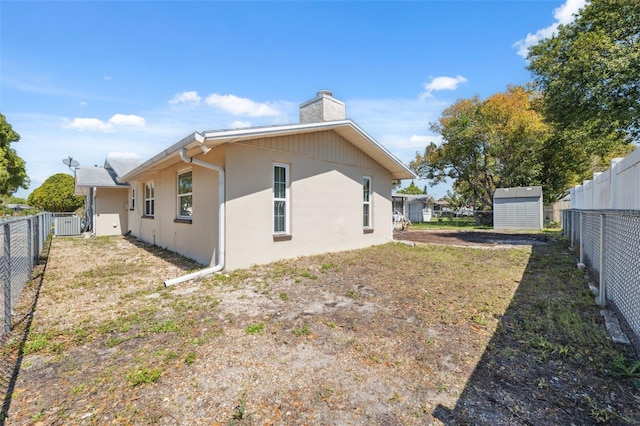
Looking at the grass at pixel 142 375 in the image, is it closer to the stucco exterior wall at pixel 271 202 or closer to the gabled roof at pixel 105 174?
the stucco exterior wall at pixel 271 202

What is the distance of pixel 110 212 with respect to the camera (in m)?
A: 15.4

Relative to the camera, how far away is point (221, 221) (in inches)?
258

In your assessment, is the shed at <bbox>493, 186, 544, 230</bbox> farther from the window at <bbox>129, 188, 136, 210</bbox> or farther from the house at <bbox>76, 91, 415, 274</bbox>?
the window at <bbox>129, 188, 136, 210</bbox>

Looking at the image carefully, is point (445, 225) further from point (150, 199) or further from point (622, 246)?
point (622, 246)

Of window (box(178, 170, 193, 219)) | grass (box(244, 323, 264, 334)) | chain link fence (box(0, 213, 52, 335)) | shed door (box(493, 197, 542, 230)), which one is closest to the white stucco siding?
window (box(178, 170, 193, 219))

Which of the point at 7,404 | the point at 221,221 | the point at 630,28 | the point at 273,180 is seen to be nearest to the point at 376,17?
the point at 273,180

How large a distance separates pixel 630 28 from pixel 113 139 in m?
24.2

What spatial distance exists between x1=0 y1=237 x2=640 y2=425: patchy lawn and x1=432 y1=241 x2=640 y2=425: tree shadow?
0.05 feet

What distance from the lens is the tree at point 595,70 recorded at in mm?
9914

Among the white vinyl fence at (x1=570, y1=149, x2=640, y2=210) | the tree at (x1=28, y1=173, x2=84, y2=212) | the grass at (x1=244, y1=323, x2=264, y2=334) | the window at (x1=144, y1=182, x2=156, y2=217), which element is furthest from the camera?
the tree at (x1=28, y1=173, x2=84, y2=212)

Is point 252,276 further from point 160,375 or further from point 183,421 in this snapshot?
point 183,421

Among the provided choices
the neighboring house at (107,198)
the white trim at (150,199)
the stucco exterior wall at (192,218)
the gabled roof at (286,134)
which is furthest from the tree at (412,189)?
the stucco exterior wall at (192,218)

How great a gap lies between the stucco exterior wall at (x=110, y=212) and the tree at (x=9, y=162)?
54.2 ft

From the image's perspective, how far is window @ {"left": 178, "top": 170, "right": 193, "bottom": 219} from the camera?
330 inches
